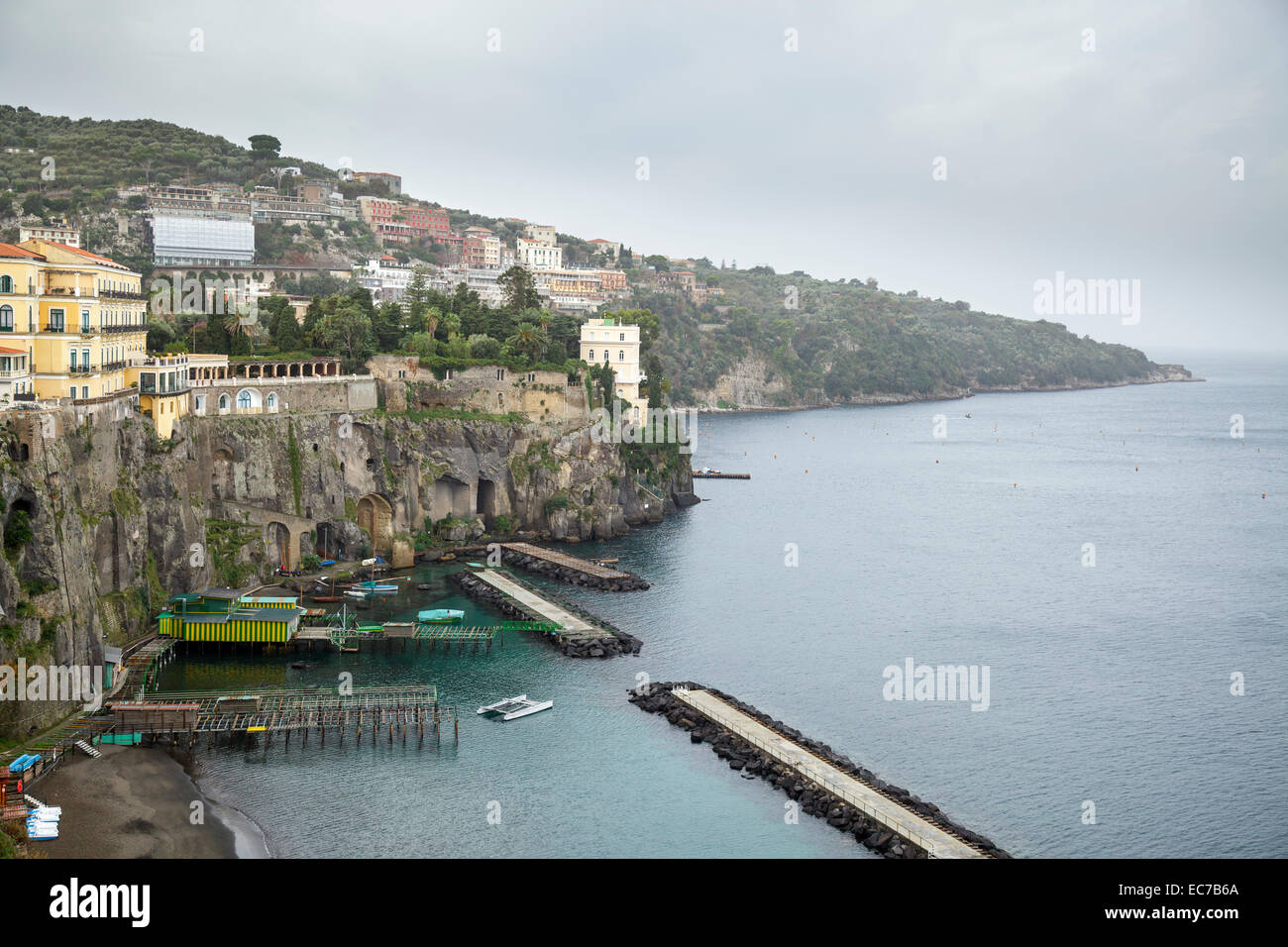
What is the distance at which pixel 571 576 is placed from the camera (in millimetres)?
73812

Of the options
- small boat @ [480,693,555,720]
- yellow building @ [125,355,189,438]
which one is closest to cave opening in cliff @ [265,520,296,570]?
yellow building @ [125,355,189,438]

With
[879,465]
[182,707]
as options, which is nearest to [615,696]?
[182,707]

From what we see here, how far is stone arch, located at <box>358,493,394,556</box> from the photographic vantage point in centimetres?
7750

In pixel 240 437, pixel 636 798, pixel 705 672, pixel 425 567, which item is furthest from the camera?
pixel 425 567

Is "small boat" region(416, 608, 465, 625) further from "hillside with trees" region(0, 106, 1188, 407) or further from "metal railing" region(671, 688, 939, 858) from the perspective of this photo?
"hillside with trees" region(0, 106, 1188, 407)

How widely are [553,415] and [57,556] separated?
47737mm

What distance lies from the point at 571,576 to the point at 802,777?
1305 inches

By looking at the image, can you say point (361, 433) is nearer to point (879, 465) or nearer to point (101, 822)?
point (101, 822)

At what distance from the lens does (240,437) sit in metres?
69.4

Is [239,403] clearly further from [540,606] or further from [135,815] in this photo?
[135,815]

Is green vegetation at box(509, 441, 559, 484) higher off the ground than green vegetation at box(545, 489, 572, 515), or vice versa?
green vegetation at box(509, 441, 559, 484)

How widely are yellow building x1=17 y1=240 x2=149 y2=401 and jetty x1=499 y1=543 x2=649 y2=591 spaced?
86.7ft

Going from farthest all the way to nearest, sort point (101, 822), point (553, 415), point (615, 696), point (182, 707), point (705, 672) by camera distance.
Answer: point (553, 415), point (705, 672), point (615, 696), point (182, 707), point (101, 822)
